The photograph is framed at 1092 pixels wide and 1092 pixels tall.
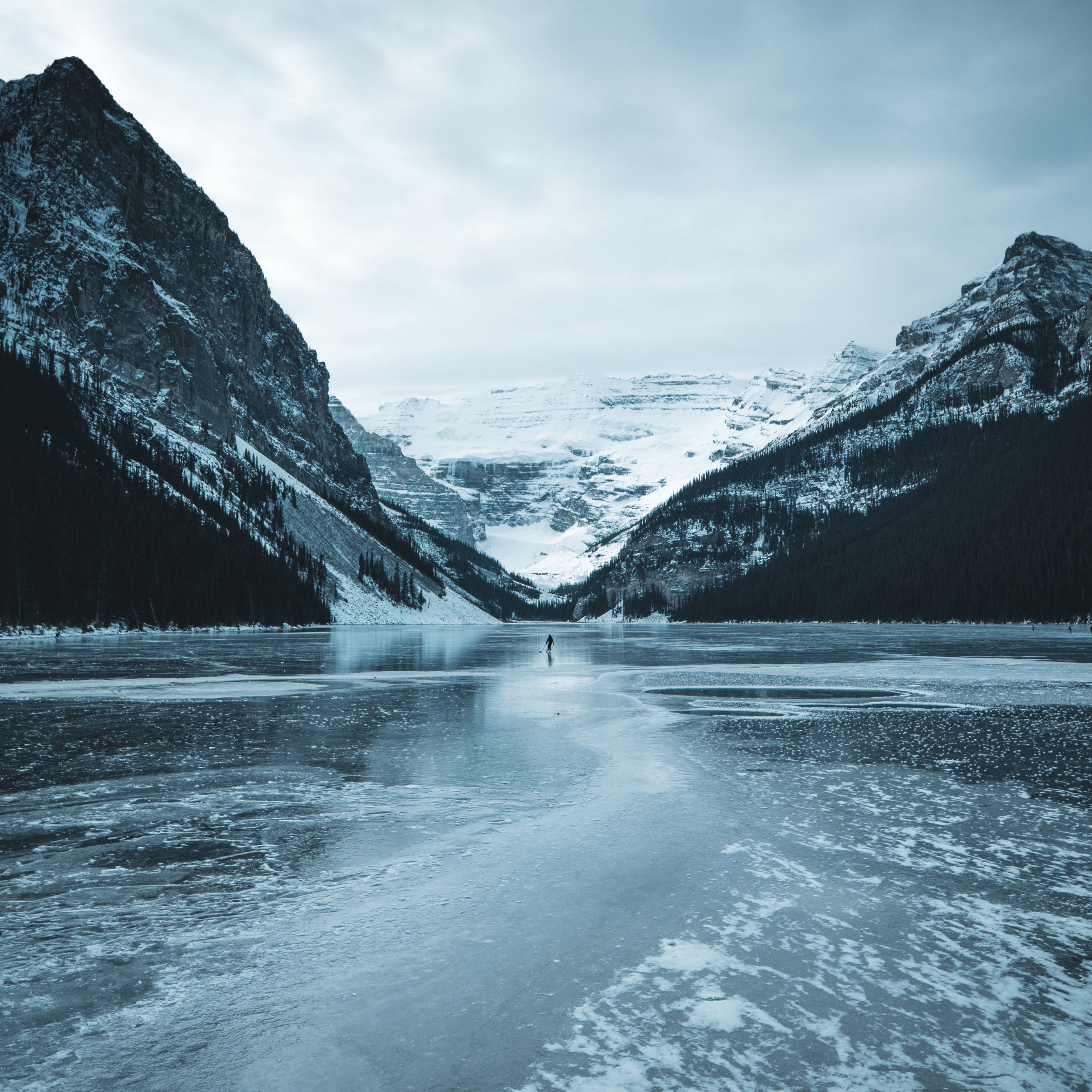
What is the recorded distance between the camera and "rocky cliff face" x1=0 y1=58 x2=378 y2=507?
449 ft

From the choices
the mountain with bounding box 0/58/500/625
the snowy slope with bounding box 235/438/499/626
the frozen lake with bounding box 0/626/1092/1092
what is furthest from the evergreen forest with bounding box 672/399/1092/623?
the frozen lake with bounding box 0/626/1092/1092

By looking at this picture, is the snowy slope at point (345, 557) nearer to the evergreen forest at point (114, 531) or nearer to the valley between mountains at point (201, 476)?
the valley between mountains at point (201, 476)

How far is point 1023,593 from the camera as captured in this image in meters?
115

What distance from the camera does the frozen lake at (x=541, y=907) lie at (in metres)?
5.33

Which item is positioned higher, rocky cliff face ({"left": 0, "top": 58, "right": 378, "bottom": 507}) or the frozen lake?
rocky cliff face ({"left": 0, "top": 58, "right": 378, "bottom": 507})

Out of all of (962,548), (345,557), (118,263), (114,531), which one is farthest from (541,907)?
(118,263)

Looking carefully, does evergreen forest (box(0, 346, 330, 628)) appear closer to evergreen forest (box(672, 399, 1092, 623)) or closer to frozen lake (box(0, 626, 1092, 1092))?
frozen lake (box(0, 626, 1092, 1092))

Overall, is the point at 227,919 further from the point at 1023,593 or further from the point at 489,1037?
the point at 1023,593

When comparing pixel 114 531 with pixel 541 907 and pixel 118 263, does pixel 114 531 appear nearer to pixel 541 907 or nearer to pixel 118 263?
pixel 541 907

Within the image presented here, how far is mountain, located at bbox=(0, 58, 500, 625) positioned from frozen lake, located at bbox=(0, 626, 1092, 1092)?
252 ft

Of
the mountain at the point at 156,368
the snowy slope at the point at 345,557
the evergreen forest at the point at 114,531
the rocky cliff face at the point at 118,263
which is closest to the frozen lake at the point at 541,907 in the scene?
the evergreen forest at the point at 114,531

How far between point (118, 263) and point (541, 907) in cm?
17016

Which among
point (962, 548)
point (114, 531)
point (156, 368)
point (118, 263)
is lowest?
point (114, 531)

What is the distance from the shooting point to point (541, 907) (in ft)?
26.3
